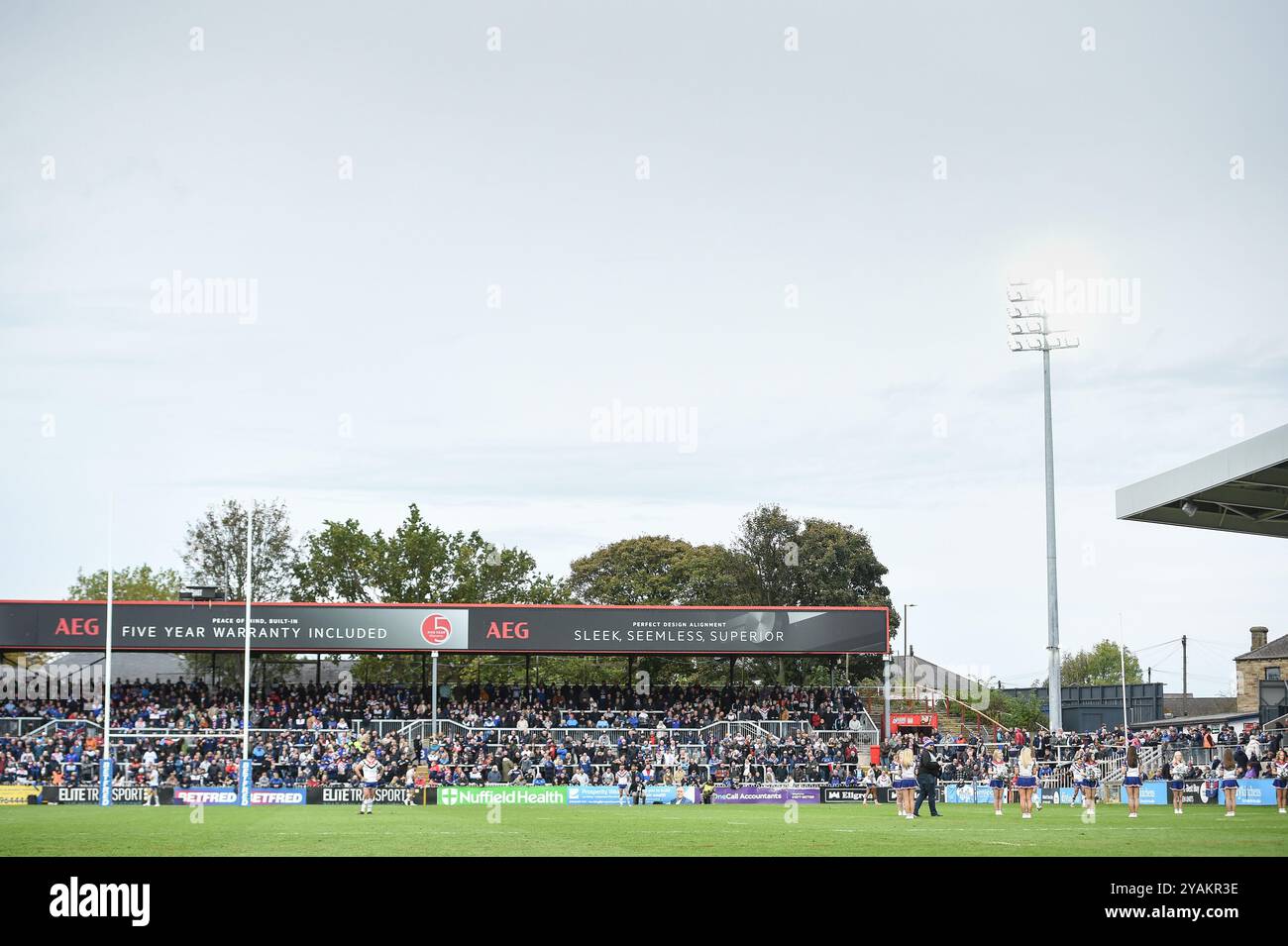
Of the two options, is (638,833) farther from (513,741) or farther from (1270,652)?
(1270,652)

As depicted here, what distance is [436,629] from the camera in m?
52.5

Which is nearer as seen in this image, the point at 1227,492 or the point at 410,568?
the point at 1227,492

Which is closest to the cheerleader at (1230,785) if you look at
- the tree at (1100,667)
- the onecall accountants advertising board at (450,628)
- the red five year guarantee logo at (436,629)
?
the onecall accountants advertising board at (450,628)

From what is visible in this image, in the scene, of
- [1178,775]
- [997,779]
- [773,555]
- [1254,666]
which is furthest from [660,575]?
[997,779]

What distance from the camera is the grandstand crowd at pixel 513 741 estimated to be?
42.9m

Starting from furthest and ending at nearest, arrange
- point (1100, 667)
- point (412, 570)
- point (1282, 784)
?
point (1100, 667)
point (412, 570)
point (1282, 784)

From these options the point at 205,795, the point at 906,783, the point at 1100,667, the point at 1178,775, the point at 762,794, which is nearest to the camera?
the point at 906,783

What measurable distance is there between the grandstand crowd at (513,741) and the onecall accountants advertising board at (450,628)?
8.31ft

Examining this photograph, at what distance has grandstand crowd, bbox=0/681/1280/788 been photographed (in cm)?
4288

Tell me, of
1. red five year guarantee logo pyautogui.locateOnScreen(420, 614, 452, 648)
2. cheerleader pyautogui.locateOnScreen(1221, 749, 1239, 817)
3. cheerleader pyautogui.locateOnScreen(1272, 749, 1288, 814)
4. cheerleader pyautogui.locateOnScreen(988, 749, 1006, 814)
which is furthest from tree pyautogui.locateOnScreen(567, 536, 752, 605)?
cheerleader pyautogui.locateOnScreen(1221, 749, 1239, 817)

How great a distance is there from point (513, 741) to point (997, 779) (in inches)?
860
